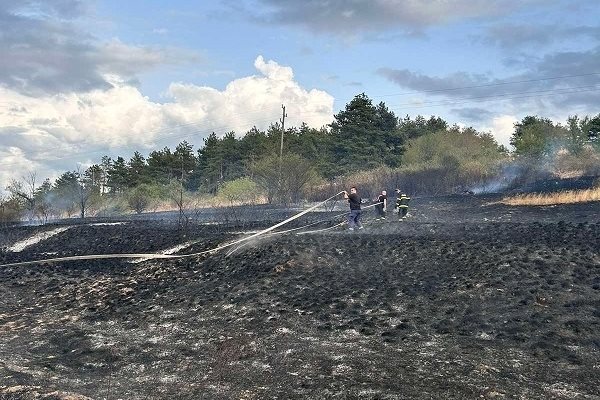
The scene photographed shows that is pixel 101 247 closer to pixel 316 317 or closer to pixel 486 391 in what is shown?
pixel 316 317

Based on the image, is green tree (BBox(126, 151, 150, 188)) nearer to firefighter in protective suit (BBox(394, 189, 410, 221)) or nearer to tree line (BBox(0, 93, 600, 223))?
tree line (BBox(0, 93, 600, 223))

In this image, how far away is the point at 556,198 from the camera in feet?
113

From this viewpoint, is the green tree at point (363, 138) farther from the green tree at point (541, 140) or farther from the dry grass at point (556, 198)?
the dry grass at point (556, 198)

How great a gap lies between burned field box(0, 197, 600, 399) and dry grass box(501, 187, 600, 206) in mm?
12444

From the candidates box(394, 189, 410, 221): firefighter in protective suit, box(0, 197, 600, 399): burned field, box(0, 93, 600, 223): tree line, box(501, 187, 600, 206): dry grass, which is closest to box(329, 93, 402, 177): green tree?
box(0, 93, 600, 223): tree line

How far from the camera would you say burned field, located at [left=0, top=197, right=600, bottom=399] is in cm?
882

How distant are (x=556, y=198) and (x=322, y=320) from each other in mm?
27337

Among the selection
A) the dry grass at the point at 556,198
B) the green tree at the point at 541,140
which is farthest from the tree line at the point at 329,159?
the dry grass at the point at 556,198

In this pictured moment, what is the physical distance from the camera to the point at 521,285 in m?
13.8

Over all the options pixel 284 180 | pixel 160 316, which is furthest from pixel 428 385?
pixel 284 180

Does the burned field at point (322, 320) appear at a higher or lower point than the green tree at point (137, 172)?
lower

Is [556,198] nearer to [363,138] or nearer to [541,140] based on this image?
[541,140]

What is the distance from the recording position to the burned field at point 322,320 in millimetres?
8820

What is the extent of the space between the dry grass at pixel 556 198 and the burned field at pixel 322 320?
1244 cm
